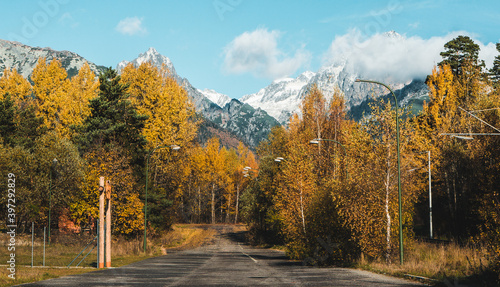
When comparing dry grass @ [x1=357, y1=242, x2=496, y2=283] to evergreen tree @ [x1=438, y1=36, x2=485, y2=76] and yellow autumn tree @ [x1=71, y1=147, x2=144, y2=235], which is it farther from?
evergreen tree @ [x1=438, y1=36, x2=485, y2=76]

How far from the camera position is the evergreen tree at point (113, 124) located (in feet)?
147

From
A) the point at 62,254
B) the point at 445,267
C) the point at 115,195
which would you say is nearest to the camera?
the point at 445,267

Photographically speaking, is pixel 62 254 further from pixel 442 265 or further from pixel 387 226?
pixel 442 265

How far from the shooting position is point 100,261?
2222 cm

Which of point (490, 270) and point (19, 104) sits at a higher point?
point (19, 104)

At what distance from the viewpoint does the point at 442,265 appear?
19.0 metres

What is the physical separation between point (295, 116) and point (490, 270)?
1667 inches

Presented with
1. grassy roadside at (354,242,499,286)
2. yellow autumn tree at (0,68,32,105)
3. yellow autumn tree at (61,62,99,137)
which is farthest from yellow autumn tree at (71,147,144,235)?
yellow autumn tree at (0,68,32,105)

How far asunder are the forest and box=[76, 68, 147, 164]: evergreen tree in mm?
136

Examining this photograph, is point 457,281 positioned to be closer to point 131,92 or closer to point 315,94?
point 315,94

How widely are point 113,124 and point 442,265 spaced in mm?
35701

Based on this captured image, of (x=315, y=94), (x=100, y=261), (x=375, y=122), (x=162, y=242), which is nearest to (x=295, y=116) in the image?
(x=315, y=94)

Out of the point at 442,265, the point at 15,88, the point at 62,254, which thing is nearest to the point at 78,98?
the point at 15,88

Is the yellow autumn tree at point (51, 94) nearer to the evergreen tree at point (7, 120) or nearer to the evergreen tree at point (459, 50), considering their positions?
the evergreen tree at point (7, 120)
